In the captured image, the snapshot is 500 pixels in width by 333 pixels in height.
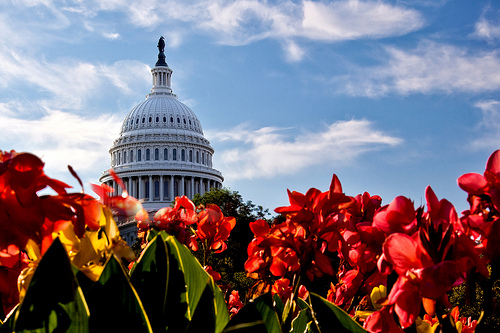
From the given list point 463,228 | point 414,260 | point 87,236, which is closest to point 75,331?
point 87,236

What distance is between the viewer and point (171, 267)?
1.16 meters

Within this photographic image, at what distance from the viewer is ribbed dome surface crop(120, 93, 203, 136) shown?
231 feet

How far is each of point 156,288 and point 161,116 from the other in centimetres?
7092

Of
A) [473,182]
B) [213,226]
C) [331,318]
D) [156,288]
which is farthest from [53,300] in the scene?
[213,226]

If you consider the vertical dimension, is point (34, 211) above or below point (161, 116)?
below

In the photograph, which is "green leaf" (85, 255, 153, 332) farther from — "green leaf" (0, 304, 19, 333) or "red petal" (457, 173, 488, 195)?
"red petal" (457, 173, 488, 195)

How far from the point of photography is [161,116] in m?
70.9

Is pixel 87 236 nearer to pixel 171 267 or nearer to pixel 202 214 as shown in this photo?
pixel 171 267

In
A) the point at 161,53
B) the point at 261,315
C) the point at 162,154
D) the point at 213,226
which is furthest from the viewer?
the point at 161,53

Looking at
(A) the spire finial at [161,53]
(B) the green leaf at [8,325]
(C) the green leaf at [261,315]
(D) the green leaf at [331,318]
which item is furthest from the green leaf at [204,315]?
(A) the spire finial at [161,53]

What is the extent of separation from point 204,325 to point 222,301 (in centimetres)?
19

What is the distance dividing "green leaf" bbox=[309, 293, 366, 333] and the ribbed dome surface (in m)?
69.3

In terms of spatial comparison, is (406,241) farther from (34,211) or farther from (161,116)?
(161,116)

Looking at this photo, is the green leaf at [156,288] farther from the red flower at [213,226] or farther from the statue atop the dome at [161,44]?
the statue atop the dome at [161,44]
